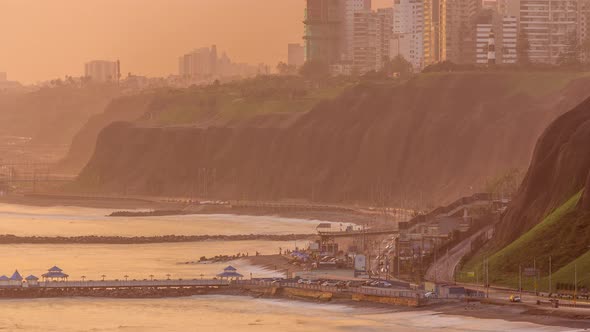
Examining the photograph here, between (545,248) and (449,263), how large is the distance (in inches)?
465

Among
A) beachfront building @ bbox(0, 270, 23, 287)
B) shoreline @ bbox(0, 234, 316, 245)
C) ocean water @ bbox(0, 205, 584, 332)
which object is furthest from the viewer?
shoreline @ bbox(0, 234, 316, 245)

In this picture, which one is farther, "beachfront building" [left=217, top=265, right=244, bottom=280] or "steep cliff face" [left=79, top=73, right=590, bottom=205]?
"steep cliff face" [left=79, top=73, right=590, bottom=205]

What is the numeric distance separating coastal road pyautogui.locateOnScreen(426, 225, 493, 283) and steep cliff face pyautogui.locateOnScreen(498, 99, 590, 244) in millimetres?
3114

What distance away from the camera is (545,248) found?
88438 mm

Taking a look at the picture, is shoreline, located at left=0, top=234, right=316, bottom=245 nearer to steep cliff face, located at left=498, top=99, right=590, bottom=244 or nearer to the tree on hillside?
the tree on hillside

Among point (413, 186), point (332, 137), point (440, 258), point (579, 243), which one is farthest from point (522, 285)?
point (332, 137)

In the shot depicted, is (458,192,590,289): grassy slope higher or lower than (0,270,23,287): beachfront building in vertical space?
higher

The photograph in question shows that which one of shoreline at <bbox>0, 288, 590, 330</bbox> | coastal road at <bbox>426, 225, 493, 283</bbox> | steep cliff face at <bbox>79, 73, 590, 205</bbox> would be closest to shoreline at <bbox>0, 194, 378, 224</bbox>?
steep cliff face at <bbox>79, 73, 590, 205</bbox>

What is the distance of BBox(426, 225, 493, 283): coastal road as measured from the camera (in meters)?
95.1

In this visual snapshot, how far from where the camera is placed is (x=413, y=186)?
17625 centimetres

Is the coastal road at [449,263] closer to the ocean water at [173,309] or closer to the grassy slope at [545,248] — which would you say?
the grassy slope at [545,248]

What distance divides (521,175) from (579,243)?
51921 mm

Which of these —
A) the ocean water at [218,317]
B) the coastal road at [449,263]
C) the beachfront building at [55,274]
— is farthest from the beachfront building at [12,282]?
the coastal road at [449,263]

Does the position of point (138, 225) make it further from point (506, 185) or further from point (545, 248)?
point (545, 248)
